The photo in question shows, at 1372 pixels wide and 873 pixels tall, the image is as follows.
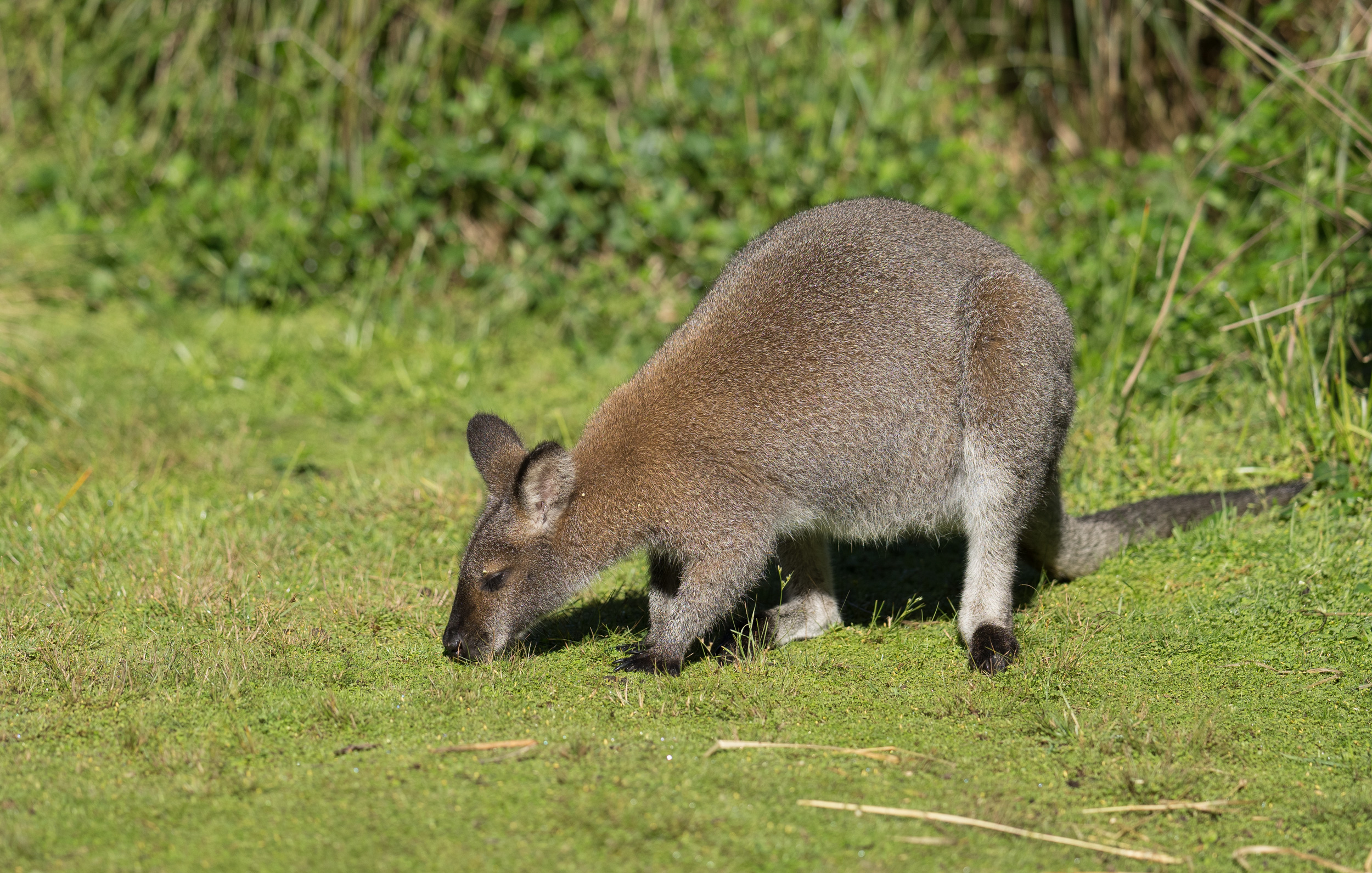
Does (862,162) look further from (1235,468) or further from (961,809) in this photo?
(961,809)

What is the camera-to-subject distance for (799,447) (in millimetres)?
4641

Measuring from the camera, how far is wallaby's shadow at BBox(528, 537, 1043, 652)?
5.08 meters

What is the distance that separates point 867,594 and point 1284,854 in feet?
7.55

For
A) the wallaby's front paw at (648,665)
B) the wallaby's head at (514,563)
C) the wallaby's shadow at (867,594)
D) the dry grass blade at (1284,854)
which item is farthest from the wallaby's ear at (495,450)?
the dry grass blade at (1284,854)

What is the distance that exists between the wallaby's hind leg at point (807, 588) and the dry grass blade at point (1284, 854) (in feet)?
6.38

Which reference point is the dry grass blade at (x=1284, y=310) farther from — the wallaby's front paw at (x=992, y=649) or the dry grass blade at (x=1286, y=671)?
the wallaby's front paw at (x=992, y=649)


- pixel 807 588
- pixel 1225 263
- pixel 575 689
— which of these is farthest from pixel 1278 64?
pixel 575 689

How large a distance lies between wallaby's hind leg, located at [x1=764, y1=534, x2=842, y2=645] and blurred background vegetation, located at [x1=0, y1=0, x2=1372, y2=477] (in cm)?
303

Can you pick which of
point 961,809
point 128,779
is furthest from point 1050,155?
point 128,779

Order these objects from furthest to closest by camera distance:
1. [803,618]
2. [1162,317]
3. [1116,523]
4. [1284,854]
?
[1162,317], [1116,523], [803,618], [1284,854]

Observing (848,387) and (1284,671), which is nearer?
(1284,671)

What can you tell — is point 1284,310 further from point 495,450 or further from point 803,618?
point 495,450

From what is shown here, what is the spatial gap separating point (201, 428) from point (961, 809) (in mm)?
4793

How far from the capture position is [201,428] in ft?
22.7
